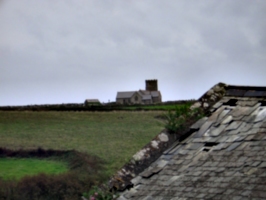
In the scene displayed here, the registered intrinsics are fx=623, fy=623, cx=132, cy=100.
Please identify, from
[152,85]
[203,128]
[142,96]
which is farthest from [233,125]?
[142,96]

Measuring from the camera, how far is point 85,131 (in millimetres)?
26984

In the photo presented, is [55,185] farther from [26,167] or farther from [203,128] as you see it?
[203,128]

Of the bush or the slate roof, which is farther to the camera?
the bush

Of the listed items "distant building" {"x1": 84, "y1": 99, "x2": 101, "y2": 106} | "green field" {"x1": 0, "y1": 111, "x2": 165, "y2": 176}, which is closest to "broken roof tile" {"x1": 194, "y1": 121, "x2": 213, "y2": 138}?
"green field" {"x1": 0, "y1": 111, "x2": 165, "y2": 176}

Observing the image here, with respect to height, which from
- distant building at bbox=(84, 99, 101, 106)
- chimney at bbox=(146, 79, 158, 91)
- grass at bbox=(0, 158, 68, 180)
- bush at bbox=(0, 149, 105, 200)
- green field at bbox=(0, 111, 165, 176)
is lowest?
bush at bbox=(0, 149, 105, 200)

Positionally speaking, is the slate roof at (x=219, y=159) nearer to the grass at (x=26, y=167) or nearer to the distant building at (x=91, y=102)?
the grass at (x=26, y=167)

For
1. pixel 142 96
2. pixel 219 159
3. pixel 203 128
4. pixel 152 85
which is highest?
pixel 152 85

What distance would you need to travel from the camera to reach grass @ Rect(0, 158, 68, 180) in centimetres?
2162

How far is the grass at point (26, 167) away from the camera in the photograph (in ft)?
70.9

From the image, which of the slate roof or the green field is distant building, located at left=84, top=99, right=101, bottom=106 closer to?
the green field

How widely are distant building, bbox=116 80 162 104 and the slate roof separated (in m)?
20.5

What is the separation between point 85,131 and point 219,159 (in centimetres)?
2098

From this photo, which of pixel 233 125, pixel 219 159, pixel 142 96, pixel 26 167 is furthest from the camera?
pixel 142 96

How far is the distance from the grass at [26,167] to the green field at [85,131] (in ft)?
2.98
